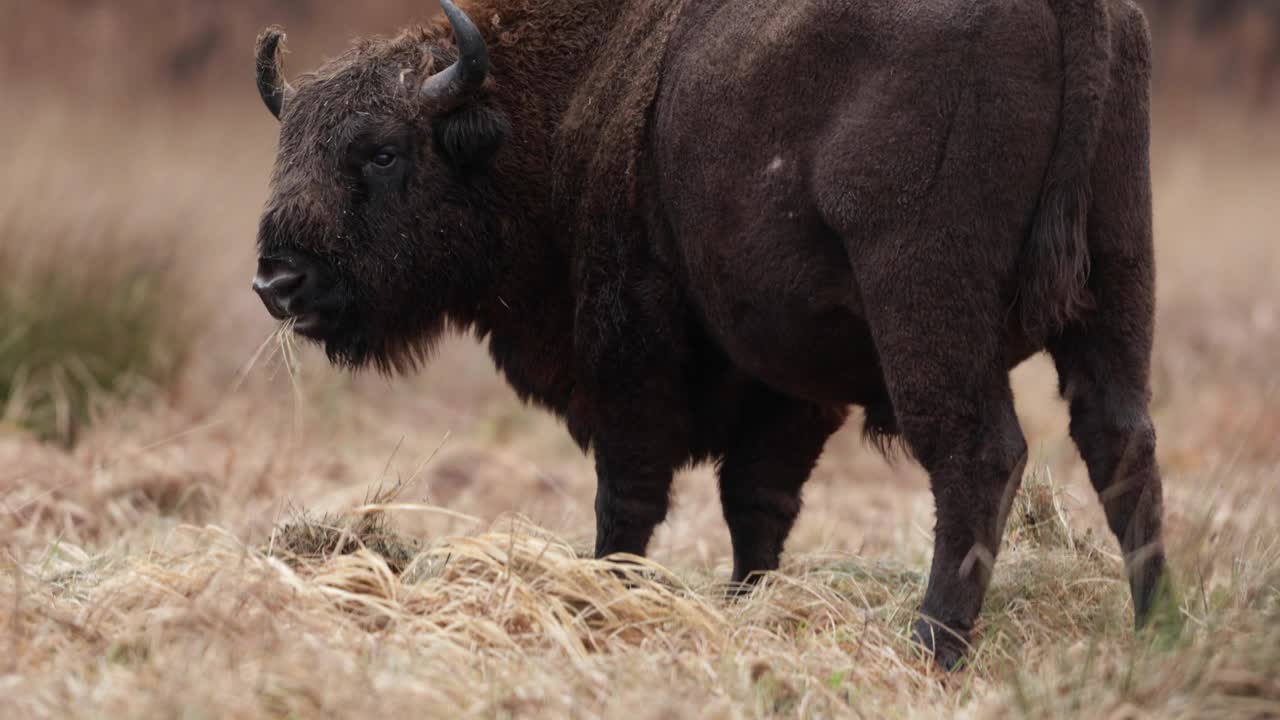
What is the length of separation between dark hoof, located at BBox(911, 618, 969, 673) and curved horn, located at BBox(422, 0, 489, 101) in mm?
2279

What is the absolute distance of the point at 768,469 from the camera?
17.1ft

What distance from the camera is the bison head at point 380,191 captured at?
188 inches

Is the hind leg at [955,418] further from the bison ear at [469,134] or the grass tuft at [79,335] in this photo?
the grass tuft at [79,335]

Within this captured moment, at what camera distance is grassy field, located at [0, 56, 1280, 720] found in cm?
320

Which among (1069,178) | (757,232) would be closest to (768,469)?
(757,232)

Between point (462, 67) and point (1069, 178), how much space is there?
2041 millimetres

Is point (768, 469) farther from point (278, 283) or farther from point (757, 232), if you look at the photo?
point (278, 283)

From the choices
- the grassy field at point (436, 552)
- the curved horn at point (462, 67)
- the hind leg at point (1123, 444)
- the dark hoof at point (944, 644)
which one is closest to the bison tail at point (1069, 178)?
the hind leg at point (1123, 444)

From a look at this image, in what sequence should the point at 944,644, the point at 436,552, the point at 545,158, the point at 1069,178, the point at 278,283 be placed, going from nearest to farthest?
the point at 1069,178 → the point at 944,644 → the point at 436,552 → the point at 278,283 → the point at 545,158

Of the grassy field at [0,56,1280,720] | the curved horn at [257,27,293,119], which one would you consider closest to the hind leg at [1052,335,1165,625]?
the grassy field at [0,56,1280,720]

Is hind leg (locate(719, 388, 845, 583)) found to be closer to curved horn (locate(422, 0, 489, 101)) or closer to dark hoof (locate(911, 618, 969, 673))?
dark hoof (locate(911, 618, 969, 673))

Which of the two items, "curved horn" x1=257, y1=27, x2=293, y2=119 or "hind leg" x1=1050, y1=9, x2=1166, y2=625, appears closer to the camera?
"hind leg" x1=1050, y1=9, x2=1166, y2=625

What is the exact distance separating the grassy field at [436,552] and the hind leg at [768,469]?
18 centimetres

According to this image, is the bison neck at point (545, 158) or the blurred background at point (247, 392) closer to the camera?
the bison neck at point (545, 158)
